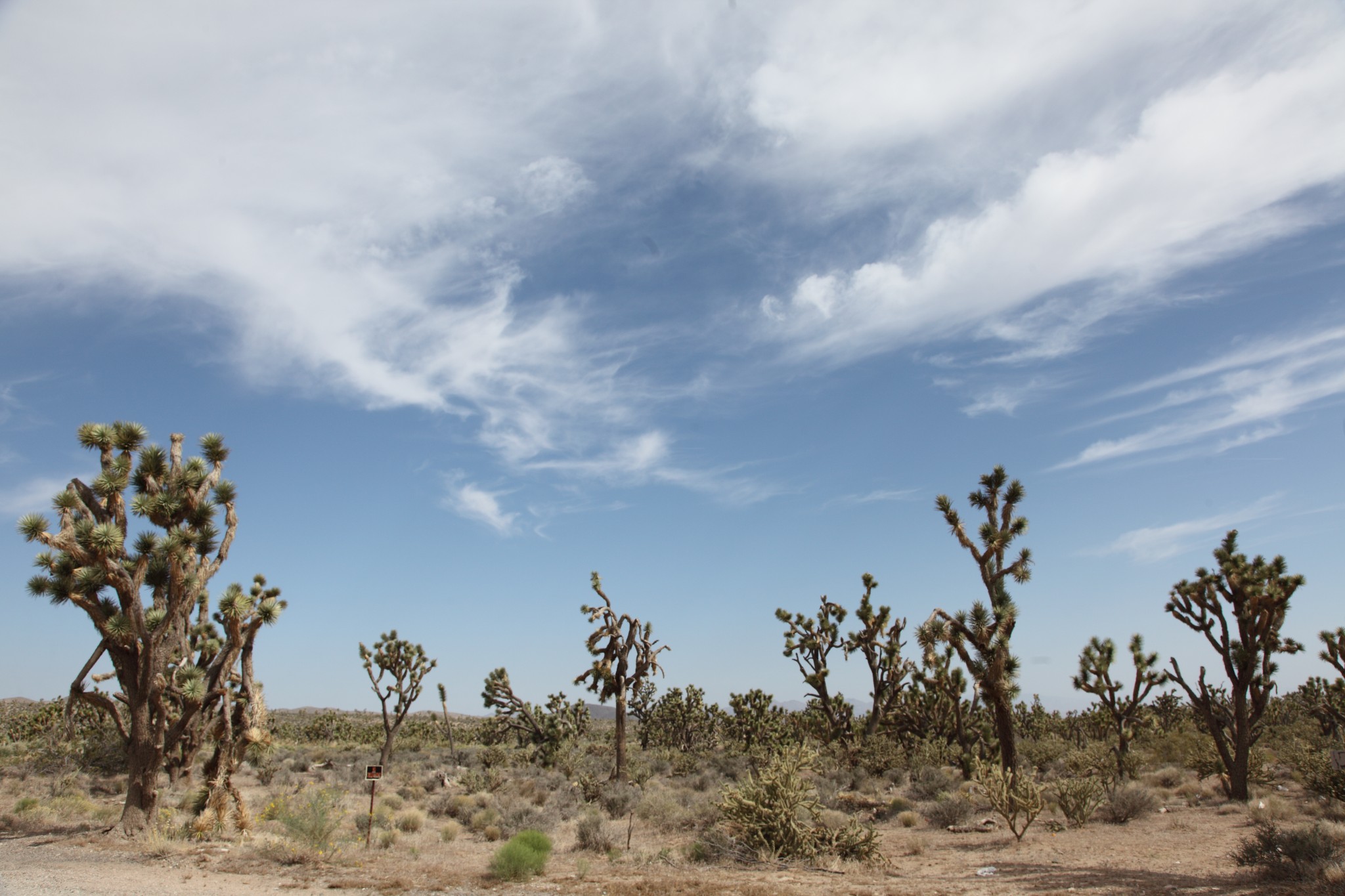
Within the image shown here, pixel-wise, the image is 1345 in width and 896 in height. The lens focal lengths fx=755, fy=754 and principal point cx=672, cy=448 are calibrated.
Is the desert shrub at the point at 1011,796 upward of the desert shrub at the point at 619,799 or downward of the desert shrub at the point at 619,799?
upward

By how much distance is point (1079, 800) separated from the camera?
16.2m

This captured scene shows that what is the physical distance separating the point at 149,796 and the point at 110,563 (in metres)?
4.66

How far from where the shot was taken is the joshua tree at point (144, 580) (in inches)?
562

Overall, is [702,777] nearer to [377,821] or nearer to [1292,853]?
[377,821]

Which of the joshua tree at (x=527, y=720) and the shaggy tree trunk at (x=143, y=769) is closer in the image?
the shaggy tree trunk at (x=143, y=769)

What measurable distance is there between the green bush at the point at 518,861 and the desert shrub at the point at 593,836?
8.01ft

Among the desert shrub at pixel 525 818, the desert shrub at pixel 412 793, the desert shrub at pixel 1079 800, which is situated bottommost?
the desert shrub at pixel 412 793

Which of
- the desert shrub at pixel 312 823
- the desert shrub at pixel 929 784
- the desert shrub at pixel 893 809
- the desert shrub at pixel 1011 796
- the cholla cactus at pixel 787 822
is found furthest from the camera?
the desert shrub at pixel 929 784

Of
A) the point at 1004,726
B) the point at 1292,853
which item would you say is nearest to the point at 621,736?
the point at 1004,726

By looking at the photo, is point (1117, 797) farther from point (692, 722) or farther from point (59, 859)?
point (692, 722)

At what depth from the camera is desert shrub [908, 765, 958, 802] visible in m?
21.8

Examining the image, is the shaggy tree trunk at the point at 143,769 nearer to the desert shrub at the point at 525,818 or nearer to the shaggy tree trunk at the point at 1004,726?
the desert shrub at the point at 525,818

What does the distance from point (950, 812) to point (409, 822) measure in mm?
12749

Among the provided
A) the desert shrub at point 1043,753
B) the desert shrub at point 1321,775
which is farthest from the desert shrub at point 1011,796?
the desert shrub at point 1043,753
